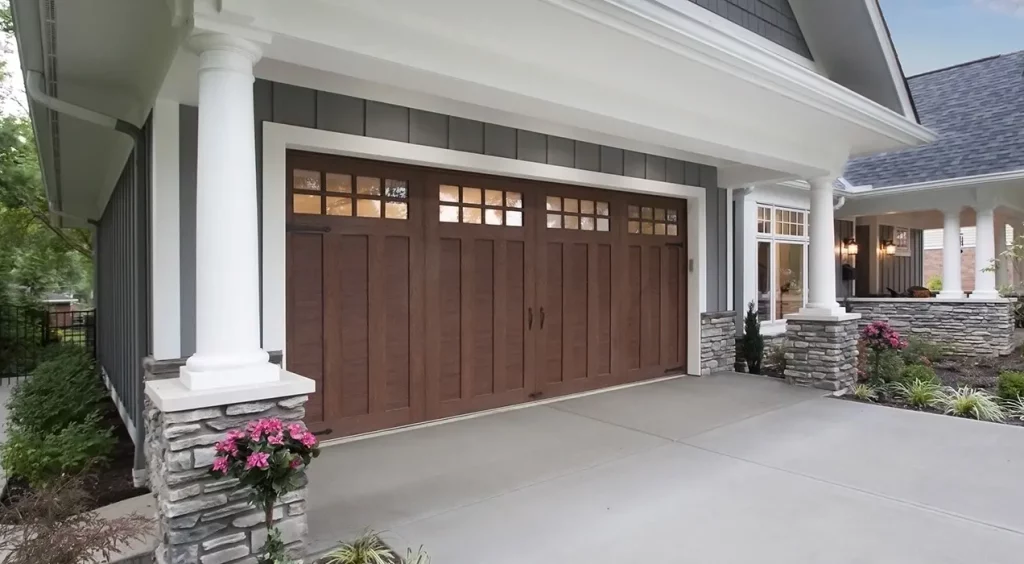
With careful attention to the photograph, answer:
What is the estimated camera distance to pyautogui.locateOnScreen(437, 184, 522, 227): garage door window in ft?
17.6

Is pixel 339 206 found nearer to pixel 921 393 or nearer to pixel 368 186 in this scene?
pixel 368 186

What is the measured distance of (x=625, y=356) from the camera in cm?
693

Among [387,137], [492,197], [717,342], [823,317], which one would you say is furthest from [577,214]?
[823,317]

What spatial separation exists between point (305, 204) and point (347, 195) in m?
0.35

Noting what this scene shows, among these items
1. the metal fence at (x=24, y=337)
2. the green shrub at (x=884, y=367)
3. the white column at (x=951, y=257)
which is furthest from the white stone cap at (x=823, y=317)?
the metal fence at (x=24, y=337)

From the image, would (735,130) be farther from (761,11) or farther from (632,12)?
(632,12)

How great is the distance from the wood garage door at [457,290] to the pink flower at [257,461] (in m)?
2.19

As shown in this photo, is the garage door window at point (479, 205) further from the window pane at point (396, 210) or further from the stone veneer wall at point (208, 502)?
the stone veneer wall at point (208, 502)

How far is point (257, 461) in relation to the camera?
91.9 inches

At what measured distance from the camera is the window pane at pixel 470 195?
5.49 meters

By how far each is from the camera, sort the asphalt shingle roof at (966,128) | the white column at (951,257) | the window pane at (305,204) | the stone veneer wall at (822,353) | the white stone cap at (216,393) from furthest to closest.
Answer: the white column at (951,257) → the asphalt shingle roof at (966,128) → the stone veneer wall at (822,353) → the window pane at (305,204) → the white stone cap at (216,393)

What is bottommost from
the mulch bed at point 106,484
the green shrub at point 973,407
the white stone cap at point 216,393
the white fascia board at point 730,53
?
the mulch bed at point 106,484

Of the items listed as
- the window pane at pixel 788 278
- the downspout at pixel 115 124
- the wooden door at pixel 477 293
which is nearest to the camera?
the downspout at pixel 115 124

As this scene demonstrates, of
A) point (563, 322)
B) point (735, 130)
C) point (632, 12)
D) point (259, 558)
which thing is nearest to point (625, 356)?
point (563, 322)
